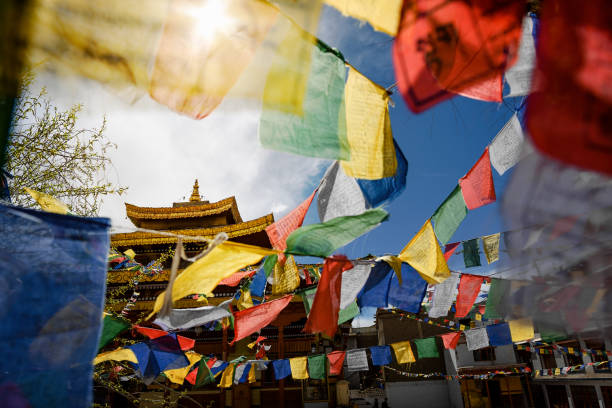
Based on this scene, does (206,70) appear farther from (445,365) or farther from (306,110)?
(445,365)

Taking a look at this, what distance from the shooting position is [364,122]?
2693 millimetres

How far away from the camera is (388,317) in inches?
846

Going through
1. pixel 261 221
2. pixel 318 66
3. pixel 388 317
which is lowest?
pixel 388 317

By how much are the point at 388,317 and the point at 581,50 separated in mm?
22108

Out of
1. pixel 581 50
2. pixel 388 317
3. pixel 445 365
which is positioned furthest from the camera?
pixel 388 317

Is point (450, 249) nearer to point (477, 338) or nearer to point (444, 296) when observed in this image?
point (444, 296)

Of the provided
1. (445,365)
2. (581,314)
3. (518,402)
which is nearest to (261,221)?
(581,314)

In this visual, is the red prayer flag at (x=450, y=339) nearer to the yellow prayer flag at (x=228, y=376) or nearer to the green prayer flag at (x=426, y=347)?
the green prayer flag at (x=426, y=347)

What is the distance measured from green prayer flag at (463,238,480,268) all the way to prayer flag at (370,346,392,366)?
406 centimetres

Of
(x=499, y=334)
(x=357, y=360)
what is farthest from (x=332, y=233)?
(x=357, y=360)

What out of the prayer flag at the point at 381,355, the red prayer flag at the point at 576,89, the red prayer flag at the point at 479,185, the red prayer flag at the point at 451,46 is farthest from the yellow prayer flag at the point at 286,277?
the prayer flag at the point at 381,355

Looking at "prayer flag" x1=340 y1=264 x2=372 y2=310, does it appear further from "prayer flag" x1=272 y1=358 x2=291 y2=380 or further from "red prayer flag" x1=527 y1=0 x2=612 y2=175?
"prayer flag" x1=272 y1=358 x2=291 y2=380

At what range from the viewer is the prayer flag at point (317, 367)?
359 inches

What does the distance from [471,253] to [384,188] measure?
13.6 feet
